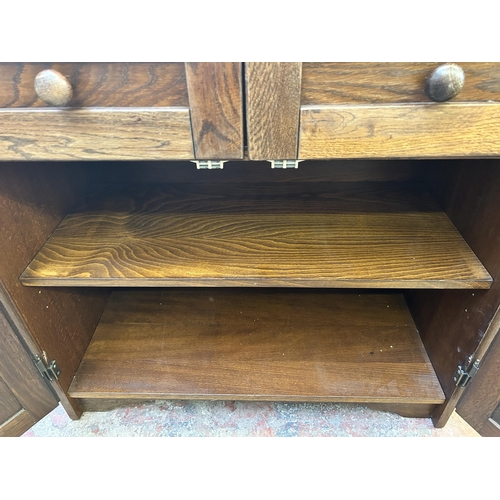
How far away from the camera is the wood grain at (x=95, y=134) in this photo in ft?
1.25

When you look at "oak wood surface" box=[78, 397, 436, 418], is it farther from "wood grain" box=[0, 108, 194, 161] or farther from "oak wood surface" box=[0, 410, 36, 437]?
"wood grain" box=[0, 108, 194, 161]

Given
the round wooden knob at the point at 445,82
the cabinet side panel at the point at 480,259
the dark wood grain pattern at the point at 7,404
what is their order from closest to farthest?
1. the round wooden knob at the point at 445,82
2. the cabinet side panel at the point at 480,259
3. the dark wood grain pattern at the point at 7,404

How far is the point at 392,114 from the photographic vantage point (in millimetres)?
374

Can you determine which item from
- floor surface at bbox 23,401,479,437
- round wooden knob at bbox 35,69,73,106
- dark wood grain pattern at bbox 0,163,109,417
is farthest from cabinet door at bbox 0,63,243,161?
floor surface at bbox 23,401,479,437

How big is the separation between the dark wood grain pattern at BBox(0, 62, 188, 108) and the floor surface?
0.60 m

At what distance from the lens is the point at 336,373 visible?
0.67 meters

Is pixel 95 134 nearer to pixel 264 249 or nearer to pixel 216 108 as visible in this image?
pixel 216 108

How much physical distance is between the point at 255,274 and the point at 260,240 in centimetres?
8

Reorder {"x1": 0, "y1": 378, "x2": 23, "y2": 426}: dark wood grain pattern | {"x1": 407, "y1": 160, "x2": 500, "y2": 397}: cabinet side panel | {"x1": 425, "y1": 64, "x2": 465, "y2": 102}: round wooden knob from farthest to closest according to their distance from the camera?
{"x1": 0, "y1": 378, "x2": 23, "y2": 426}: dark wood grain pattern < {"x1": 407, "y1": 160, "x2": 500, "y2": 397}: cabinet side panel < {"x1": 425, "y1": 64, "x2": 465, "y2": 102}: round wooden knob

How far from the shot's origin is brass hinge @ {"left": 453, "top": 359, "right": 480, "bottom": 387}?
0.56 metres

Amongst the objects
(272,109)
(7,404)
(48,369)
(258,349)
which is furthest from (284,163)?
(7,404)

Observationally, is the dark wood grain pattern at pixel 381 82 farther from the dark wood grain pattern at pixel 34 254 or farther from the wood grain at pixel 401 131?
the dark wood grain pattern at pixel 34 254

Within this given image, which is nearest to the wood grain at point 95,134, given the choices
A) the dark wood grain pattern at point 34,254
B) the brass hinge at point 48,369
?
the dark wood grain pattern at point 34,254

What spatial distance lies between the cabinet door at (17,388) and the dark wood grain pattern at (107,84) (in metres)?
0.31
